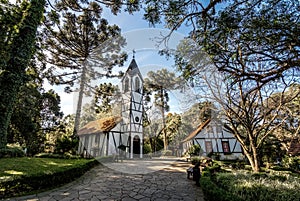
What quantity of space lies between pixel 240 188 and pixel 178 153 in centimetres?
2140

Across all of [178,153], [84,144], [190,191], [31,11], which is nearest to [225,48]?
[190,191]

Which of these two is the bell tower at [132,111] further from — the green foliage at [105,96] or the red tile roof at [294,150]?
the red tile roof at [294,150]

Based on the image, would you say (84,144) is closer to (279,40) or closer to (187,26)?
(187,26)

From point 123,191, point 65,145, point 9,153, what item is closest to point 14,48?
point 9,153

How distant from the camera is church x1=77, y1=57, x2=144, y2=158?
15.0m

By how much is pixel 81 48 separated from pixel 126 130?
924 centimetres

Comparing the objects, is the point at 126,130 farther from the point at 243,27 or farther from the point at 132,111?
the point at 243,27

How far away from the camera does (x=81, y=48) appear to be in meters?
15.6

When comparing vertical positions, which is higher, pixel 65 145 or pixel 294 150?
pixel 65 145

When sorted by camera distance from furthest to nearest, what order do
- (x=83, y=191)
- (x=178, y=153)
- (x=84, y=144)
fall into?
(x=178, y=153) → (x=84, y=144) → (x=83, y=191)

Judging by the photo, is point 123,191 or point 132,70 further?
point 132,70

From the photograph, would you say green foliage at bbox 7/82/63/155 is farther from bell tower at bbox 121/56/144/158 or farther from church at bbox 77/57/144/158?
bell tower at bbox 121/56/144/158

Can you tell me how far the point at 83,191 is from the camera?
5312mm

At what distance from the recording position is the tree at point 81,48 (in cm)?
1407
